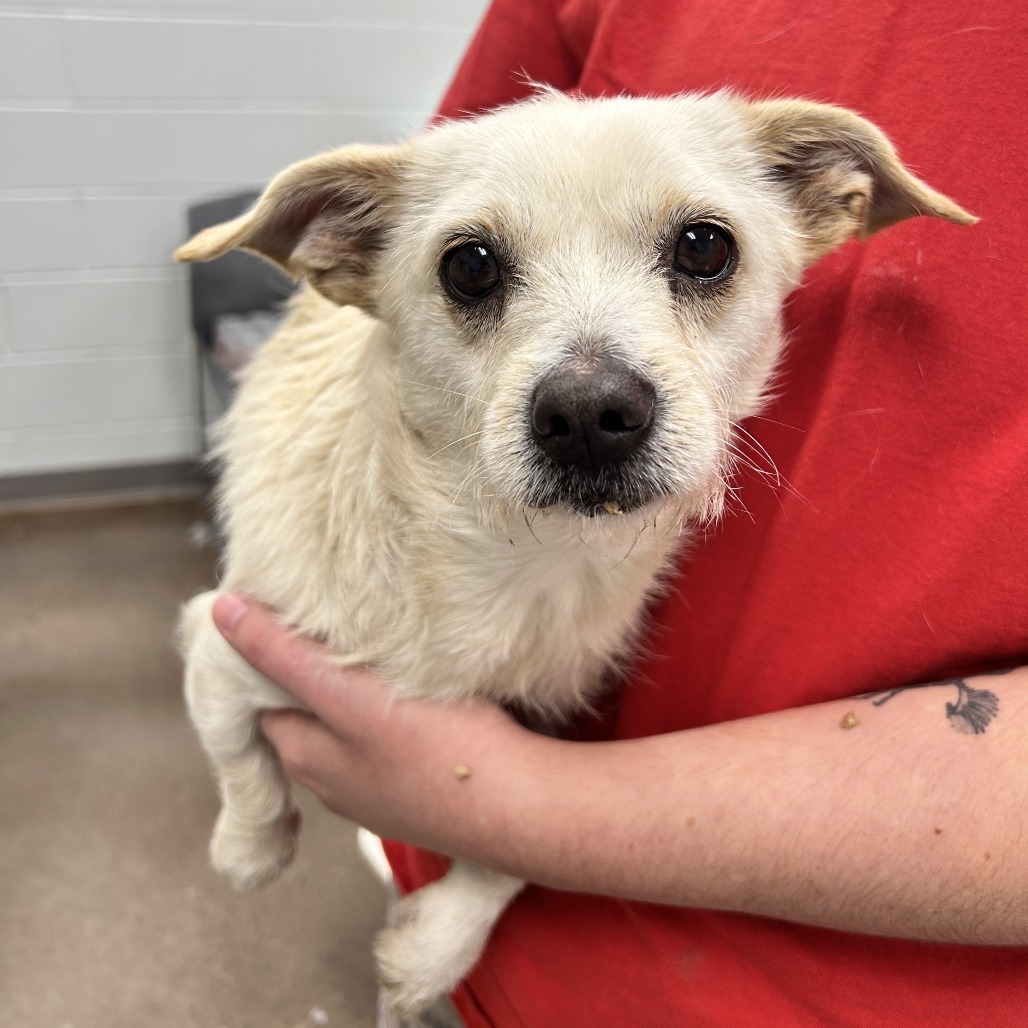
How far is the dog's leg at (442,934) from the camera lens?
3.24 ft

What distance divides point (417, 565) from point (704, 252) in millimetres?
447

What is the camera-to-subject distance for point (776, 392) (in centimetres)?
93

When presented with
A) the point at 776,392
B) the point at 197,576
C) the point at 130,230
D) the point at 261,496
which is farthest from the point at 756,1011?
the point at 130,230

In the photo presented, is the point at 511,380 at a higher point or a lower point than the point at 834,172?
lower

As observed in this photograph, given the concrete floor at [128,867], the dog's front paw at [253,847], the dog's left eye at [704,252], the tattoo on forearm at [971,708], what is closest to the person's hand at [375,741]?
the dog's front paw at [253,847]

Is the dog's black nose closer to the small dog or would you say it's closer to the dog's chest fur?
the small dog

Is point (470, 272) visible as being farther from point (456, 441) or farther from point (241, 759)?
point (241, 759)

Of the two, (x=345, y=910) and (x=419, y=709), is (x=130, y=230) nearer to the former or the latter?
(x=345, y=910)

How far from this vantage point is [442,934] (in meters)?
0.99

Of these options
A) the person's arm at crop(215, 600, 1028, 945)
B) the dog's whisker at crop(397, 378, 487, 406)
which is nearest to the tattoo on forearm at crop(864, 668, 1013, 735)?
the person's arm at crop(215, 600, 1028, 945)

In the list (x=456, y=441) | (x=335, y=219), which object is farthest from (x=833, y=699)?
(x=335, y=219)

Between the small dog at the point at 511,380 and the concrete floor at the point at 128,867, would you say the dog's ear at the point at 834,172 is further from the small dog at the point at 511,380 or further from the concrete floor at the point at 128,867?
the concrete floor at the point at 128,867

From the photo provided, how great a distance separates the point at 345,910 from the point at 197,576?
1.21 m

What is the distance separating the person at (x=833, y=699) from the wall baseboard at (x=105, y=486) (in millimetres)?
2292
